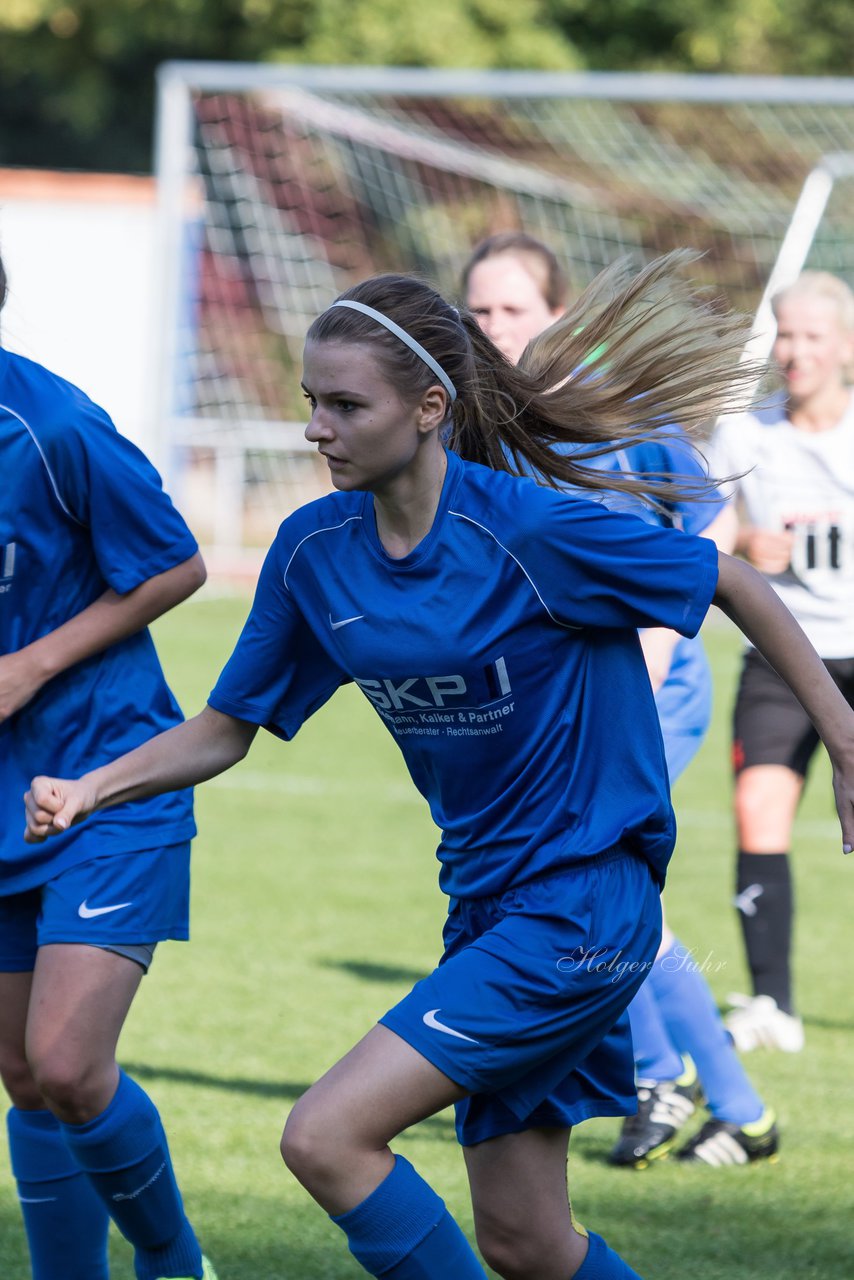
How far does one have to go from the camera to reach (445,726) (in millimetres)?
2898

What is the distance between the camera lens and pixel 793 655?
291cm

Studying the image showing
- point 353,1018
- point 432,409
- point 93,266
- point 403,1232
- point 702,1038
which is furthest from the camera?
point 93,266

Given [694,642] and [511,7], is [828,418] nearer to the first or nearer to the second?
[694,642]

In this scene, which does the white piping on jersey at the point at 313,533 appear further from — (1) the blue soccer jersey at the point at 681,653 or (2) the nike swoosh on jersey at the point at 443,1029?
(1) the blue soccer jersey at the point at 681,653

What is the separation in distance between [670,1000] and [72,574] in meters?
1.94

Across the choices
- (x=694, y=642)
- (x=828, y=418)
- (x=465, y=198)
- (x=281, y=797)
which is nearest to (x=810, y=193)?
(x=465, y=198)

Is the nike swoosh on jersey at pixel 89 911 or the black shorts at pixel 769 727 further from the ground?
the black shorts at pixel 769 727

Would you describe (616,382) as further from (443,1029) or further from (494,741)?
(443,1029)

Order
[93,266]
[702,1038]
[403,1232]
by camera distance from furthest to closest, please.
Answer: [93,266] < [702,1038] < [403,1232]

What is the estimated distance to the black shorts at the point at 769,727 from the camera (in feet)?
18.1

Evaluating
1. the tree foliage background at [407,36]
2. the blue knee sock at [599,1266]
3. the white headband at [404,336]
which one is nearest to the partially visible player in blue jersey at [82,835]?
the white headband at [404,336]

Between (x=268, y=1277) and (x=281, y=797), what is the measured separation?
584 centimetres

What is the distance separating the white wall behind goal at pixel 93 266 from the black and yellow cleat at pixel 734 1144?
1924cm

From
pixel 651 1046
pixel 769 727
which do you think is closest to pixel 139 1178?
pixel 651 1046
